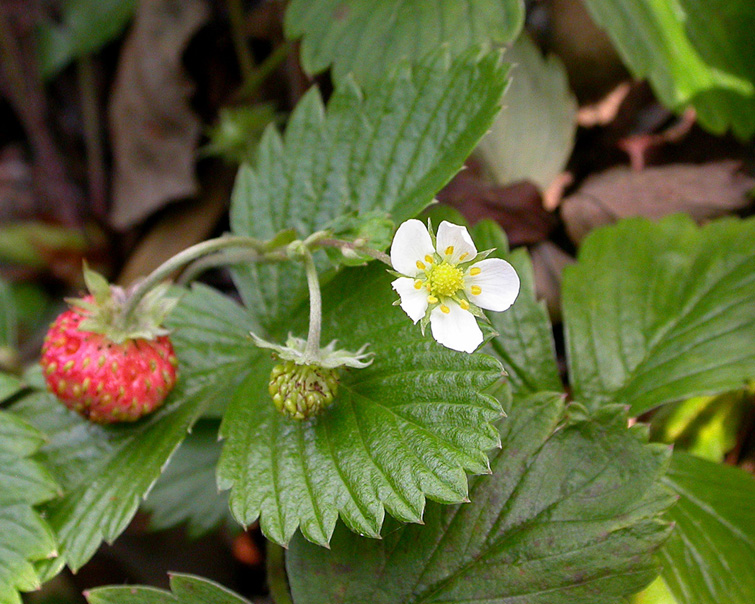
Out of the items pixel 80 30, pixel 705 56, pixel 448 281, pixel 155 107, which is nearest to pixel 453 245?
pixel 448 281

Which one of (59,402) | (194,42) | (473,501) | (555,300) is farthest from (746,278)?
(194,42)

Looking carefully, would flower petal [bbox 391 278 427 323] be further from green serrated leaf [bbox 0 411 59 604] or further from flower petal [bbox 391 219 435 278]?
green serrated leaf [bbox 0 411 59 604]

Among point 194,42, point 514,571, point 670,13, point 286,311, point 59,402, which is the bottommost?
point 514,571

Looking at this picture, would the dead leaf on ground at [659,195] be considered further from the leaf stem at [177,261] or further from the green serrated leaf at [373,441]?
the leaf stem at [177,261]

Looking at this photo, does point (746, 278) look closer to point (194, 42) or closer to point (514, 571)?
point (514, 571)

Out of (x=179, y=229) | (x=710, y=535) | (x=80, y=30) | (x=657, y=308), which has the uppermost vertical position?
(x=80, y=30)

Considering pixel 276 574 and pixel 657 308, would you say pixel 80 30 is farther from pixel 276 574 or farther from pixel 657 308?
pixel 657 308

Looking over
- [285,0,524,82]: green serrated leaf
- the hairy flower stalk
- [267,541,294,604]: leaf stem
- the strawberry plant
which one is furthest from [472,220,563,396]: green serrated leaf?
[267,541,294,604]: leaf stem
